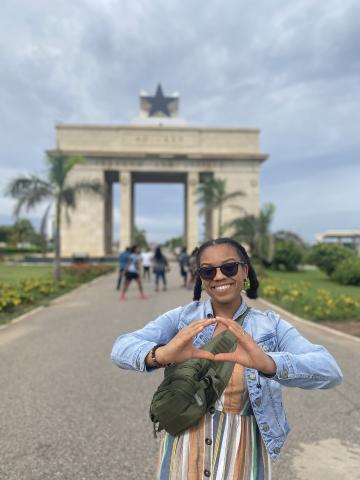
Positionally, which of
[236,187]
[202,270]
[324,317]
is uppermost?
[236,187]

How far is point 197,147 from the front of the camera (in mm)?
43969

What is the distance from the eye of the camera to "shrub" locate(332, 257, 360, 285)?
740 inches

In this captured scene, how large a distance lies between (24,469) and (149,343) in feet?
7.19

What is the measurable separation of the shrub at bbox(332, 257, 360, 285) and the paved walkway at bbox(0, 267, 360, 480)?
12158mm

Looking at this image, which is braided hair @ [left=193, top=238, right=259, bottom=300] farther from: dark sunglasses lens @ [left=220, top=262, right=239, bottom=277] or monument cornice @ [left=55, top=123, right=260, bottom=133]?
monument cornice @ [left=55, top=123, right=260, bottom=133]

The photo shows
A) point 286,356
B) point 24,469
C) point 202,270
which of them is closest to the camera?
point 286,356

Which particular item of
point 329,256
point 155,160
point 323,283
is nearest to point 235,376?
point 323,283

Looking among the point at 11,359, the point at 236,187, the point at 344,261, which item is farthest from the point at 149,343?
the point at 236,187

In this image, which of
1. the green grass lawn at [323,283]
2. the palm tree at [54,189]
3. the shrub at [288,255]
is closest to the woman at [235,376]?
the green grass lawn at [323,283]

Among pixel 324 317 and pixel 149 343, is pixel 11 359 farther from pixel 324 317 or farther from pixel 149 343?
pixel 324 317

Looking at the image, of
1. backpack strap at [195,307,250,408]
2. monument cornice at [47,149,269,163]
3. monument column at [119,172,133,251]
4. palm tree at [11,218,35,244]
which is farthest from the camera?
palm tree at [11,218,35,244]

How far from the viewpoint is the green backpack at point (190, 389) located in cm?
163

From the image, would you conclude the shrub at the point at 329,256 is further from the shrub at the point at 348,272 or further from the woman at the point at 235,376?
the woman at the point at 235,376

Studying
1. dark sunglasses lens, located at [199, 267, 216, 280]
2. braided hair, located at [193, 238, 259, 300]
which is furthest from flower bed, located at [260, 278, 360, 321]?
dark sunglasses lens, located at [199, 267, 216, 280]
